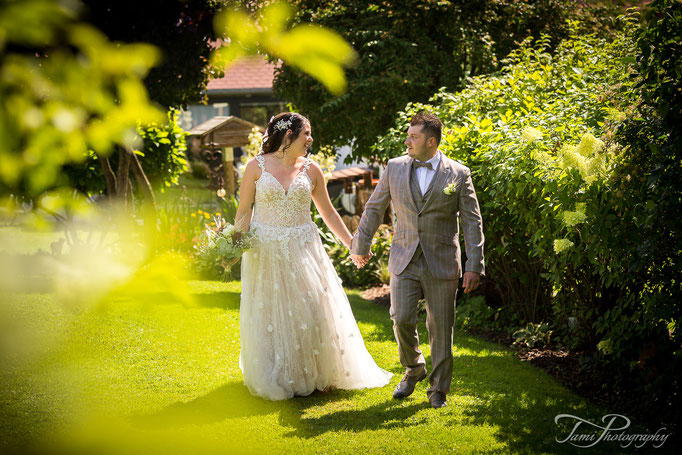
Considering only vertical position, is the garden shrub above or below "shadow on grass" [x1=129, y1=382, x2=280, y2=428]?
above

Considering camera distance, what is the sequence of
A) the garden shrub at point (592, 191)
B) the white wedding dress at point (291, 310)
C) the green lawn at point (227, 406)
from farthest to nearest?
the white wedding dress at point (291, 310) → the green lawn at point (227, 406) → the garden shrub at point (592, 191)

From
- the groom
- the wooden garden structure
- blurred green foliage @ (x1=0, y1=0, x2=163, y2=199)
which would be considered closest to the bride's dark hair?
the groom

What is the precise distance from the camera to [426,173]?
4656 millimetres

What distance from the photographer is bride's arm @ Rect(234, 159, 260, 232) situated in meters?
5.11

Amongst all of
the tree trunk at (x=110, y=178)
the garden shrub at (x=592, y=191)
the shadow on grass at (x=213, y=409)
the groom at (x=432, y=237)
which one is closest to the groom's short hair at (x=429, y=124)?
the groom at (x=432, y=237)

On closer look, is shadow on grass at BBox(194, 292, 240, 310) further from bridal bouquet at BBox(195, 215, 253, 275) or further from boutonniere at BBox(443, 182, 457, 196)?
boutonniere at BBox(443, 182, 457, 196)

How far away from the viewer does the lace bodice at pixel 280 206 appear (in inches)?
200

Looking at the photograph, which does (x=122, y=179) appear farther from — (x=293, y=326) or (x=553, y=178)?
(x=553, y=178)

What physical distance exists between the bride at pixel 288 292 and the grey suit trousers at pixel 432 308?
0.65m

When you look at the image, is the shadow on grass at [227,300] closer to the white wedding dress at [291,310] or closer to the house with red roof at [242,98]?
the white wedding dress at [291,310]

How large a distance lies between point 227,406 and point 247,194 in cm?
157

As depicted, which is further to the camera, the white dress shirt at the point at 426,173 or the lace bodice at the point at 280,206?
the lace bodice at the point at 280,206

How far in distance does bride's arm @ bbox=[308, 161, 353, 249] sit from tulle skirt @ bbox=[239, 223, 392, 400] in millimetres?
215

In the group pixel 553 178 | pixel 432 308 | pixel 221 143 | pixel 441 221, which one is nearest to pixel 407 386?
pixel 432 308
